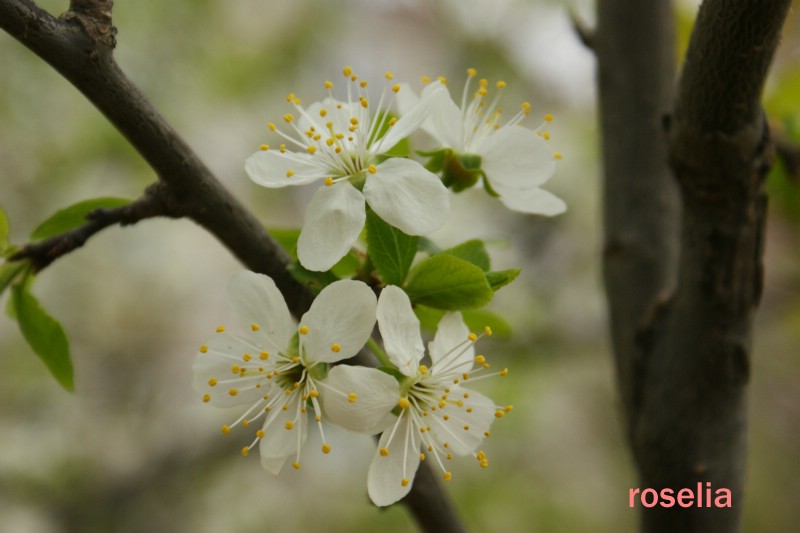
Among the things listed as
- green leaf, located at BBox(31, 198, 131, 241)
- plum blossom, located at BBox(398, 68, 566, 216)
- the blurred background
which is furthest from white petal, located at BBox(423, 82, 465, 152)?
the blurred background

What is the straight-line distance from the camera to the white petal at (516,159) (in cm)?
49

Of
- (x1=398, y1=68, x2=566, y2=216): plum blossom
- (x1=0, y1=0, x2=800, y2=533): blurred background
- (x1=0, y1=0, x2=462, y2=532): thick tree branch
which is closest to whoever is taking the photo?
(x1=0, y1=0, x2=462, y2=532): thick tree branch

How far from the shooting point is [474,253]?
483 millimetres

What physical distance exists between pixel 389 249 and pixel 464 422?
0.41 feet

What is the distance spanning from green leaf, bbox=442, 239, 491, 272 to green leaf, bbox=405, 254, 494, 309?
0.15 feet

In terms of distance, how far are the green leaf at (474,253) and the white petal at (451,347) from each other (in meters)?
0.05

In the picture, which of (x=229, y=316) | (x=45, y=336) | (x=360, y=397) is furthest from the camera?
(x=229, y=316)

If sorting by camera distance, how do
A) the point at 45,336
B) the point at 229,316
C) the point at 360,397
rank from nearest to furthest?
1. the point at 360,397
2. the point at 45,336
3. the point at 229,316

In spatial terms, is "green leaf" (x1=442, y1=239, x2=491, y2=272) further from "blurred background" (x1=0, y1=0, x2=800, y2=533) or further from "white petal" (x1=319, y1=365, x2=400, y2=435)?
"blurred background" (x1=0, y1=0, x2=800, y2=533)

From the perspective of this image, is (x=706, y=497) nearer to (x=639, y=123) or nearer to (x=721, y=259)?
(x=721, y=259)

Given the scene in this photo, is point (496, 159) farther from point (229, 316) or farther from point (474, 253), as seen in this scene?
point (229, 316)

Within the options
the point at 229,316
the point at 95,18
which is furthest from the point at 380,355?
the point at 229,316

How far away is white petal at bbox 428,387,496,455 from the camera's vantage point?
18.0 inches

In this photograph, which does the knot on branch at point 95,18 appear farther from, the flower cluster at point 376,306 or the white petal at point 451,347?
the white petal at point 451,347
